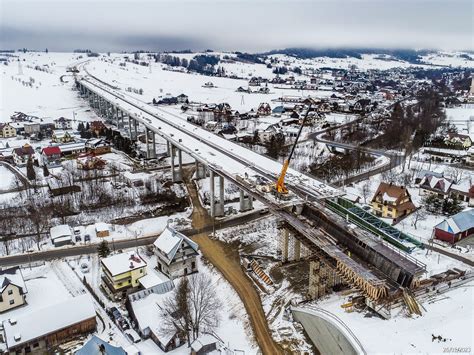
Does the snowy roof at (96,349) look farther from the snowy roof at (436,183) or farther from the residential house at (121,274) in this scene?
the snowy roof at (436,183)

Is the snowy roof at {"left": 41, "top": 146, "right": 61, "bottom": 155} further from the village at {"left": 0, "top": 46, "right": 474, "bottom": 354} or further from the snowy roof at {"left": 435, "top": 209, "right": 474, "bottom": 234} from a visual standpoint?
the snowy roof at {"left": 435, "top": 209, "right": 474, "bottom": 234}

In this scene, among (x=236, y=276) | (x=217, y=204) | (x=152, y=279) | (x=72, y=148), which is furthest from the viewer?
(x=72, y=148)

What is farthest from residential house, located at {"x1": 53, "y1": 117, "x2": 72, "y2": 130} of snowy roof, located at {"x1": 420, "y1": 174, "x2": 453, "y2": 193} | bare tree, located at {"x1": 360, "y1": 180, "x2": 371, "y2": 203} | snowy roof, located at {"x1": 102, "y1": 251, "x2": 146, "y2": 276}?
snowy roof, located at {"x1": 420, "y1": 174, "x2": 453, "y2": 193}

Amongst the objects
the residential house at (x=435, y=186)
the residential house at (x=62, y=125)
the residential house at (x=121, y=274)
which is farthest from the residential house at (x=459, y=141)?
the residential house at (x=62, y=125)

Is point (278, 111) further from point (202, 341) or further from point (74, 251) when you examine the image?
point (202, 341)

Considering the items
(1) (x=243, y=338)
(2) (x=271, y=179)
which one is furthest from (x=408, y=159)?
(1) (x=243, y=338)

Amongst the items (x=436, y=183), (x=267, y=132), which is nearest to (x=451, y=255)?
(x=436, y=183)

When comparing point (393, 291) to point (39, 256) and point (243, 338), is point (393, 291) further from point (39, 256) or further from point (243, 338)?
point (39, 256)
